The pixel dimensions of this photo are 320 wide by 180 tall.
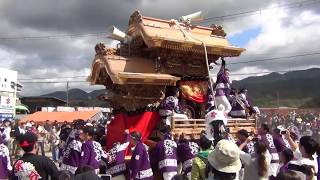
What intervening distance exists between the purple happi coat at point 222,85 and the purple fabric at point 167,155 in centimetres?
283

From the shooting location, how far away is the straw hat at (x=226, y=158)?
3854mm

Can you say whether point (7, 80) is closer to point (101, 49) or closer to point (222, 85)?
point (101, 49)

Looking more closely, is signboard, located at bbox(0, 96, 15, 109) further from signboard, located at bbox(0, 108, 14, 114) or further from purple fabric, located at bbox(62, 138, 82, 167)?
purple fabric, located at bbox(62, 138, 82, 167)

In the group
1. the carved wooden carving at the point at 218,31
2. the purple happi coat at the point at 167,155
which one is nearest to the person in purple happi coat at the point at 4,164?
the purple happi coat at the point at 167,155

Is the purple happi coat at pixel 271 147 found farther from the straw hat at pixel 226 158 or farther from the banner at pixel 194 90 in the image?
the straw hat at pixel 226 158

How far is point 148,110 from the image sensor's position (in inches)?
396

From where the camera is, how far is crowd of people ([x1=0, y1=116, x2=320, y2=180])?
4.16m

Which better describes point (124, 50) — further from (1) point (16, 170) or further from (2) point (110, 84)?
(1) point (16, 170)

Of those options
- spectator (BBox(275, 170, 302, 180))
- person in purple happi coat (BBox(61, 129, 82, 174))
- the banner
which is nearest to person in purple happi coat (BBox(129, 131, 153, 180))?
person in purple happi coat (BBox(61, 129, 82, 174))

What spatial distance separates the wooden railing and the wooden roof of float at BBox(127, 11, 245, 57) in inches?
65.2

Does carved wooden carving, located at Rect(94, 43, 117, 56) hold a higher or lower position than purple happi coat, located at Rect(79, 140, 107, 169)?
higher

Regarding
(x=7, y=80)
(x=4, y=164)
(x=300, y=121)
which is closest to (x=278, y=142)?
(x=4, y=164)

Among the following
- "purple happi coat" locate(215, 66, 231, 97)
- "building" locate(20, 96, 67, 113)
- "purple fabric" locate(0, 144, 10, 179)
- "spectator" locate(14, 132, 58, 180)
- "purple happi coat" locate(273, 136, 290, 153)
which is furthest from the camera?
"building" locate(20, 96, 67, 113)

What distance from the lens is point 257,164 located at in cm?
559
